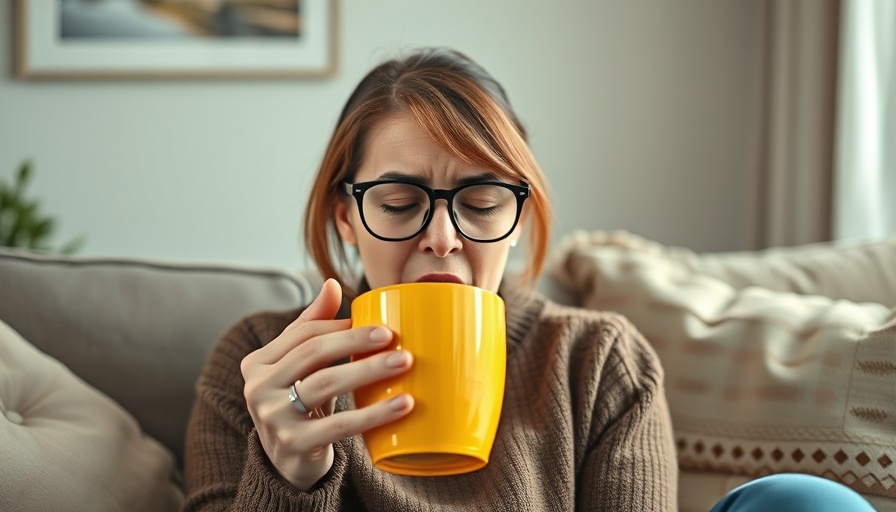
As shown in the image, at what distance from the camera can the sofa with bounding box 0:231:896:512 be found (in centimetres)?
116

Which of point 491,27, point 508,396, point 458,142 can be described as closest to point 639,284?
point 508,396

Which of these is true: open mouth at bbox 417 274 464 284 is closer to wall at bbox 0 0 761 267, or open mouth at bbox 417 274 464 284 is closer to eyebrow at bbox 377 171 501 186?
eyebrow at bbox 377 171 501 186

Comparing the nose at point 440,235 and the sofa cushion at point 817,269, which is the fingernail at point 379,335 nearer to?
the nose at point 440,235

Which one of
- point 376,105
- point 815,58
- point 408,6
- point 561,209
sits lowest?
point 561,209

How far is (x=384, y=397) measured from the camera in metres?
0.77

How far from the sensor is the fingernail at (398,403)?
74 cm

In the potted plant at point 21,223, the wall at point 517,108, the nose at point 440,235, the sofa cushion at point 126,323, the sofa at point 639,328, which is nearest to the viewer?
the nose at point 440,235

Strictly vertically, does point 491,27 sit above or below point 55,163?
above

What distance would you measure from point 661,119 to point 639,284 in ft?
3.56

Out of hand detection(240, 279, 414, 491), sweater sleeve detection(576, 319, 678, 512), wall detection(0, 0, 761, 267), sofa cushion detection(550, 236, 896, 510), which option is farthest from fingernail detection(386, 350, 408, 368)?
wall detection(0, 0, 761, 267)

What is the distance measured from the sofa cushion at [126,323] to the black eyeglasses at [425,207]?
19.2 inches

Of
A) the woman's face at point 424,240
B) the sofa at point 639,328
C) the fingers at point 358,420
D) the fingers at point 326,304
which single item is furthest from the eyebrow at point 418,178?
the sofa at point 639,328

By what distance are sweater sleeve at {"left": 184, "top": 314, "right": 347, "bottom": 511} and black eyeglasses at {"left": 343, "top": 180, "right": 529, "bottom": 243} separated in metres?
0.27

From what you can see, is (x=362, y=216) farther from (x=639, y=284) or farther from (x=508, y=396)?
(x=639, y=284)
